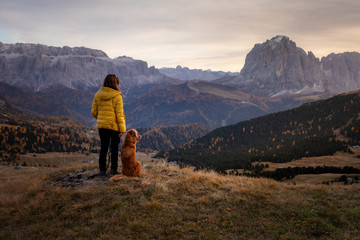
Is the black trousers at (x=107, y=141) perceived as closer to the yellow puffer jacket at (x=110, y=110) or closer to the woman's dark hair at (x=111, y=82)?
the yellow puffer jacket at (x=110, y=110)

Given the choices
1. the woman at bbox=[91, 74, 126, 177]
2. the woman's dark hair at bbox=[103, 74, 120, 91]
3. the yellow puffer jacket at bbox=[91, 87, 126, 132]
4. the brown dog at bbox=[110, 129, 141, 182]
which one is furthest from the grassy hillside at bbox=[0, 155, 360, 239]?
the woman's dark hair at bbox=[103, 74, 120, 91]

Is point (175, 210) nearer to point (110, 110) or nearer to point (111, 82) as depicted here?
point (110, 110)

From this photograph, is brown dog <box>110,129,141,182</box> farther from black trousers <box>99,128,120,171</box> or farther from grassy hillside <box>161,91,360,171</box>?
grassy hillside <box>161,91,360,171</box>

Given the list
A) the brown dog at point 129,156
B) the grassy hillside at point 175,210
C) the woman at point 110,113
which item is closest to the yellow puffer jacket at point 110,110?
the woman at point 110,113

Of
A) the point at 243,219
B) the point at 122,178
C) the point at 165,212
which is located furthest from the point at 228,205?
the point at 122,178

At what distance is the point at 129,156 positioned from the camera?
1225 cm

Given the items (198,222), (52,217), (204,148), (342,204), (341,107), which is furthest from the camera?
(204,148)

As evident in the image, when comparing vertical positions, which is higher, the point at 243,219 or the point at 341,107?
the point at 341,107

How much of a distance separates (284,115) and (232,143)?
42.2 metres

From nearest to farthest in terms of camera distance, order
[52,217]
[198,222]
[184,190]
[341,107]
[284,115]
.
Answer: [198,222] < [52,217] < [184,190] < [341,107] < [284,115]

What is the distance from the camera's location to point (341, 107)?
123625 millimetres

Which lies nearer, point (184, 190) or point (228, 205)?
point (228, 205)

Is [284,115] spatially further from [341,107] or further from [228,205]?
[228,205]

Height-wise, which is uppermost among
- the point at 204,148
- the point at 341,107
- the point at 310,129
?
the point at 341,107
